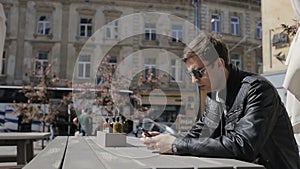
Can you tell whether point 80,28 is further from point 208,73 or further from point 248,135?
point 248,135

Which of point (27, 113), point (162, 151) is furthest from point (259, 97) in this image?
point (27, 113)

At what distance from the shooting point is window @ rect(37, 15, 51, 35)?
20.4m

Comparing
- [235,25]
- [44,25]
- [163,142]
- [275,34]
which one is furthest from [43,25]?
[163,142]

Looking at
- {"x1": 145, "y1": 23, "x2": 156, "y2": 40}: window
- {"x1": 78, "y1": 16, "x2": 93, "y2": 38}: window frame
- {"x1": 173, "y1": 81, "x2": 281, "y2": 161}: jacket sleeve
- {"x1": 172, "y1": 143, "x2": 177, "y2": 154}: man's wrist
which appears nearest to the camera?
{"x1": 173, "y1": 81, "x2": 281, "y2": 161}: jacket sleeve

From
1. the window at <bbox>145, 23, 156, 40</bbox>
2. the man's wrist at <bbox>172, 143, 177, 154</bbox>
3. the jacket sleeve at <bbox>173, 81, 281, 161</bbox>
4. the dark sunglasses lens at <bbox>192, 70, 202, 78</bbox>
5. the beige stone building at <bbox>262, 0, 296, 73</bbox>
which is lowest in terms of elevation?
the man's wrist at <bbox>172, 143, 177, 154</bbox>

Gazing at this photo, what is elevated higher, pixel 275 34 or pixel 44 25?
pixel 44 25

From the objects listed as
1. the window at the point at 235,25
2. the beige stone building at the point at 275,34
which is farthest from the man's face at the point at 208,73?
the window at the point at 235,25

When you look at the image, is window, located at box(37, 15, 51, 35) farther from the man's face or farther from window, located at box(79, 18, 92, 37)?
the man's face

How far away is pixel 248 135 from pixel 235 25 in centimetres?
2233

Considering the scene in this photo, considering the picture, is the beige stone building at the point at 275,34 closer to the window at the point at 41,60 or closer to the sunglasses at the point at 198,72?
the sunglasses at the point at 198,72

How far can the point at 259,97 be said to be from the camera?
156 centimetres

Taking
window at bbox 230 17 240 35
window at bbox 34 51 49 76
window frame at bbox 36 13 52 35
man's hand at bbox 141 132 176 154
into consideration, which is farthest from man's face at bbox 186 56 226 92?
window at bbox 230 17 240 35

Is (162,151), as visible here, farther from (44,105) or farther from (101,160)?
(44,105)

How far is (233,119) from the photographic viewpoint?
166cm
